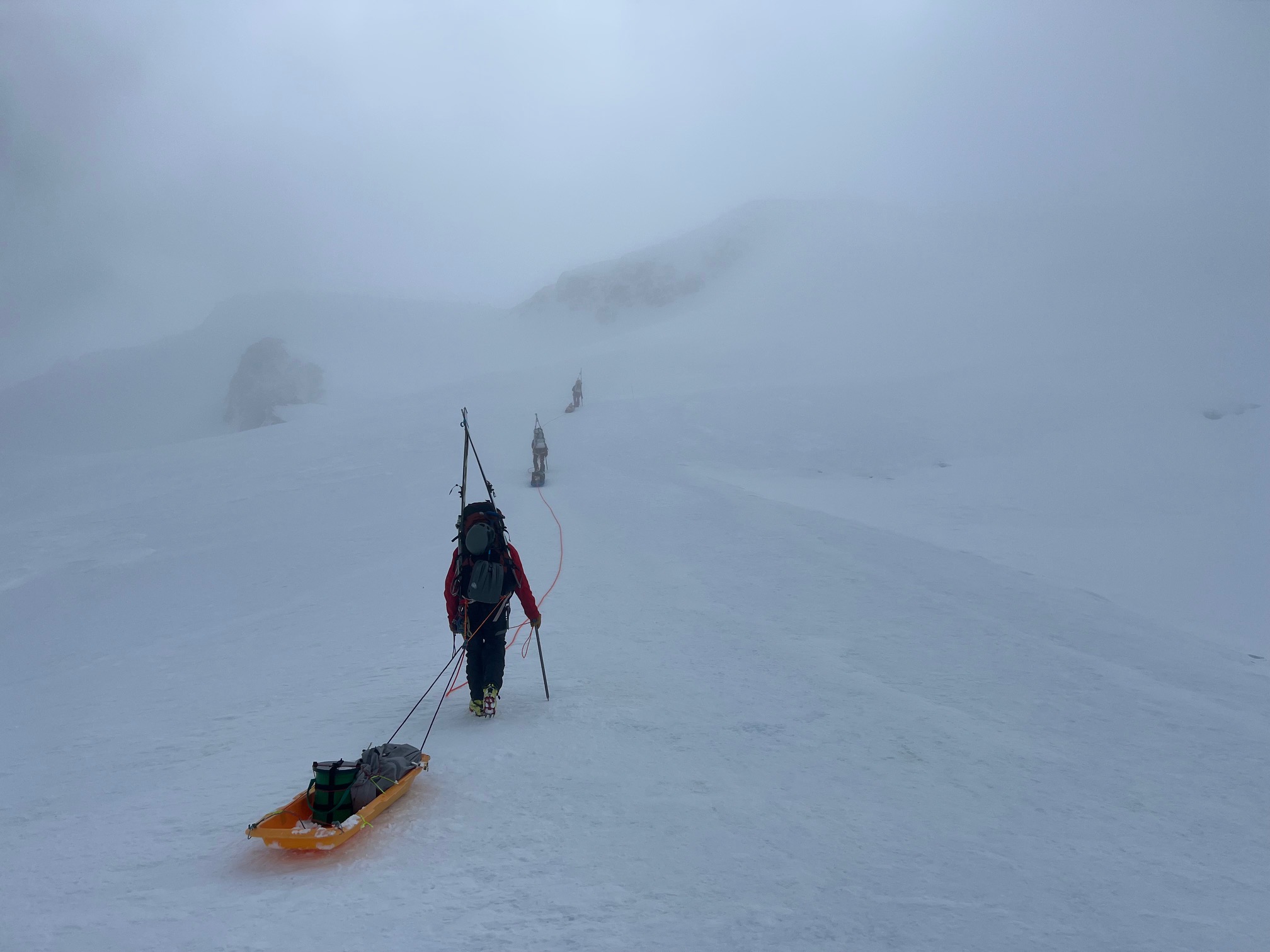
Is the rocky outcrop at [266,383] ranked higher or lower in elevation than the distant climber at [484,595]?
higher

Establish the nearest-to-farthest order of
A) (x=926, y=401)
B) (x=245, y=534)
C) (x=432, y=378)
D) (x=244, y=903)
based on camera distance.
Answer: (x=244, y=903) < (x=245, y=534) < (x=926, y=401) < (x=432, y=378)

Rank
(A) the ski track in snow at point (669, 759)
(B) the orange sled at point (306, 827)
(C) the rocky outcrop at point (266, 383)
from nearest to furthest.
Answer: (A) the ski track in snow at point (669, 759) → (B) the orange sled at point (306, 827) → (C) the rocky outcrop at point (266, 383)

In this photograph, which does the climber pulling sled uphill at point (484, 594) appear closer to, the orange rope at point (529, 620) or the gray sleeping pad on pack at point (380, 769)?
the orange rope at point (529, 620)

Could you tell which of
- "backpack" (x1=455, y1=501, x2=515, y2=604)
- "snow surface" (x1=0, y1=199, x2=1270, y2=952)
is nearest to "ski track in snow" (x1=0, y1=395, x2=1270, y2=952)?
"snow surface" (x1=0, y1=199, x2=1270, y2=952)

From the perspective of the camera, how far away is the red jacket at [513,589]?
6148mm

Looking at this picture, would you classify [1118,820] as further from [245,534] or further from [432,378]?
[432,378]

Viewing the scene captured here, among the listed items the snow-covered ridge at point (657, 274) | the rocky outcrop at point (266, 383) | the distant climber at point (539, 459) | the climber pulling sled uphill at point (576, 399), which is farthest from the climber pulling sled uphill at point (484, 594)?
the rocky outcrop at point (266, 383)

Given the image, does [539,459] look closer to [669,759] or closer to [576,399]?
[576,399]

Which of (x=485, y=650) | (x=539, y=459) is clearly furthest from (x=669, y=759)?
(x=539, y=459)

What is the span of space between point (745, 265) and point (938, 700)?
257 feet

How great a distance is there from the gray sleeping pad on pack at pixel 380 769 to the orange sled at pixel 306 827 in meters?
0.06

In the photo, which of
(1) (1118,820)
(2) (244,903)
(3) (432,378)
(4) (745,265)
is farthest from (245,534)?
(4) (745,265)

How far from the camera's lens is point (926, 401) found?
28.5m

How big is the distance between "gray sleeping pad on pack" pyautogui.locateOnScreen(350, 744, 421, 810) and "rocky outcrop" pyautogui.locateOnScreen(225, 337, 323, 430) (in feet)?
309
